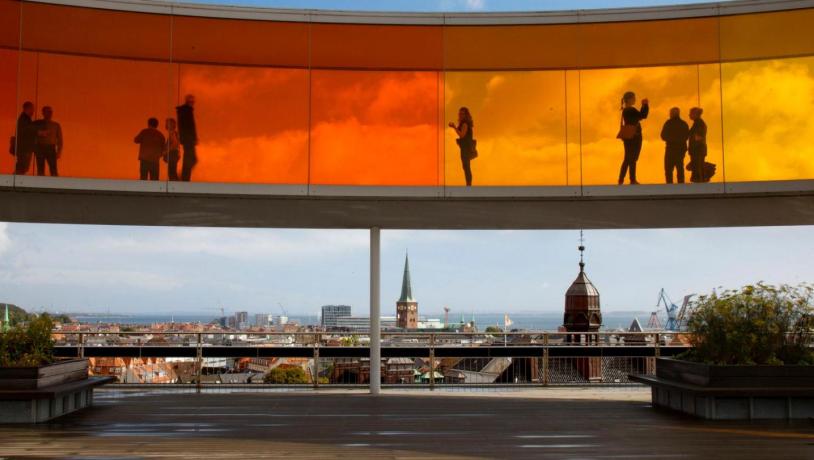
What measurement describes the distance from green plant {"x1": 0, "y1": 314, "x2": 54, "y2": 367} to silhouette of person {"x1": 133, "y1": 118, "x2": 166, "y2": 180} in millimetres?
2582

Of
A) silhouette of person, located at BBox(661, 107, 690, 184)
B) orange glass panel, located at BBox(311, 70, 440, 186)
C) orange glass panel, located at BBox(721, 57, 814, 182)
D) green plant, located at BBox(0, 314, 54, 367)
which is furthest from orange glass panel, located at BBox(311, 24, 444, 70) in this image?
green plant, located at BBox(0, 314, 54, 367)

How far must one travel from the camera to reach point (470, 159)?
11938mm

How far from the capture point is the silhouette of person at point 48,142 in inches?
442

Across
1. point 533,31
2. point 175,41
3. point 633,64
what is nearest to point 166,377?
point 175,41

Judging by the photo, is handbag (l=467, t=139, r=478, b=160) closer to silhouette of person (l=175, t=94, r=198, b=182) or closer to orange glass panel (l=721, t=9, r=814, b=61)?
orange glass panel (l=721, t=9, r=814, b=61)

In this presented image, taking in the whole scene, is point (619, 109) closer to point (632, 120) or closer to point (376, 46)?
point (632, 120)

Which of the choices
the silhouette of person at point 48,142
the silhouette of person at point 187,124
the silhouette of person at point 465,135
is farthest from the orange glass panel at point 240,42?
the silhouette of person at point 465,135

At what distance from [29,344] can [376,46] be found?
632 centimetres

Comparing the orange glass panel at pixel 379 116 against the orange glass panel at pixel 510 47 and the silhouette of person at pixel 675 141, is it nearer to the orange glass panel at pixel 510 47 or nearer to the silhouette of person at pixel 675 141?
the orange glass panel at pixel 510 47

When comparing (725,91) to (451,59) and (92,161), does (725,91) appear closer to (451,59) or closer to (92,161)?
(451,59)

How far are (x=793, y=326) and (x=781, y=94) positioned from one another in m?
4.01

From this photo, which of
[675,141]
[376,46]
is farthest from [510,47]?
[675,141]

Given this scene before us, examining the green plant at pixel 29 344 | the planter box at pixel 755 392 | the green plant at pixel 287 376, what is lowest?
the green plant at pixel 287 376

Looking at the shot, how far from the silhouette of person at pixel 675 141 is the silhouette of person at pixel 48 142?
29.3 feet
